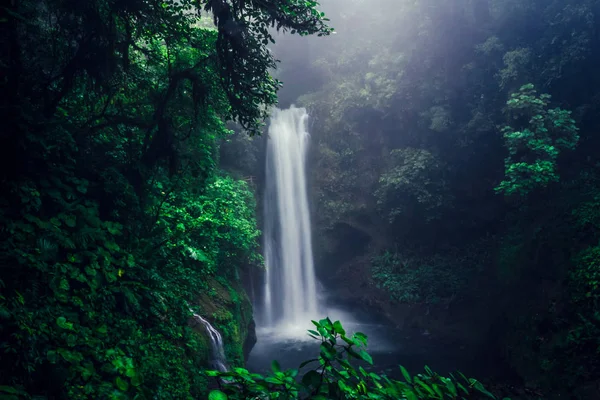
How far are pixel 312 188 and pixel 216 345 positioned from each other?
53.0 ft

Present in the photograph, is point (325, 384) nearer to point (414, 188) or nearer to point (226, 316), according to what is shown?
point (226, 316)

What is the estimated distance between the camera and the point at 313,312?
68.5ft

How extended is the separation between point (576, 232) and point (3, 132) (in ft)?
50.2

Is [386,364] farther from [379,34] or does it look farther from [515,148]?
[379,34]

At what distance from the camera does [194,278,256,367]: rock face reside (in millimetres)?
8797

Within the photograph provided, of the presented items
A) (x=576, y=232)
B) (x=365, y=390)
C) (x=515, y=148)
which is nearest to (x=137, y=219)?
(x=365, y=390)

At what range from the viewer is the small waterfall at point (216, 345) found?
Result: 766cm

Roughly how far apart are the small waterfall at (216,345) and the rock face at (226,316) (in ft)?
0.82

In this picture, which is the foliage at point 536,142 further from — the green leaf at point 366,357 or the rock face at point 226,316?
the green leaf at point 366,357

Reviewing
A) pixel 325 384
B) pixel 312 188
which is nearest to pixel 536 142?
pixel 312 188

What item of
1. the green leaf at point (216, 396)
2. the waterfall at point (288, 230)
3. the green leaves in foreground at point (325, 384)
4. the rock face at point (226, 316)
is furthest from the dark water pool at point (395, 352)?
the green leaf at point (216, 396)

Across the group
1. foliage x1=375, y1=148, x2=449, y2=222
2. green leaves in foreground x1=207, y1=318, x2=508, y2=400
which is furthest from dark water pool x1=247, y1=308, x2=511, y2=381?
green leaves in foreground x1=207, y1=318, x2=508, y2=400

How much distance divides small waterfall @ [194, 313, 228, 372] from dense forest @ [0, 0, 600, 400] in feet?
0.93

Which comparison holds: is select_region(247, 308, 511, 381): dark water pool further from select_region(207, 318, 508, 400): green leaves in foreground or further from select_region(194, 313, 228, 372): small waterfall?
select_region(207, 318, 508, 400): green leaves in foreground
